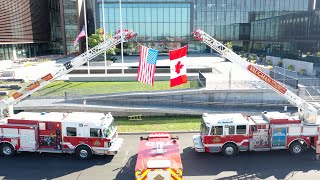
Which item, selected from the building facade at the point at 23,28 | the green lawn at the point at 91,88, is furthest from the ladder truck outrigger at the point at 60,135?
the building facade at the point at 23,28

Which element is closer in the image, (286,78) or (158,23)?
(286,78)

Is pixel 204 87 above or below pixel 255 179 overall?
above

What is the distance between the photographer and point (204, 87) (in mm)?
27297

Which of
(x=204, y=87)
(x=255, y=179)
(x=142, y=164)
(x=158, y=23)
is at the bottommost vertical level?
(x=255, y=179)

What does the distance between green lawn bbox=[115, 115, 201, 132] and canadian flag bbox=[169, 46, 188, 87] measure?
3440 millimetres

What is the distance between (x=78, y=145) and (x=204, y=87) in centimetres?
1374

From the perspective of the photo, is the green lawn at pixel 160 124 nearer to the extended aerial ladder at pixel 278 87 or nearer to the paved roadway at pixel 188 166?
the paved roadway at pixel 188 166

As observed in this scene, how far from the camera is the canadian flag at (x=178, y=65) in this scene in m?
20.7

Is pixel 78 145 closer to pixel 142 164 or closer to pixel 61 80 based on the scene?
pixel 142 164

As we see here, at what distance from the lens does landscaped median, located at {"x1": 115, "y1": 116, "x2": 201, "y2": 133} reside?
22.2 m

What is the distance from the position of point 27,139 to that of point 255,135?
12.6 meters

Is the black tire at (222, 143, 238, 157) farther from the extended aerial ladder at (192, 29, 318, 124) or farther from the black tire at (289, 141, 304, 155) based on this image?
the extended aerial ladder at (192, 29, 318, 124)

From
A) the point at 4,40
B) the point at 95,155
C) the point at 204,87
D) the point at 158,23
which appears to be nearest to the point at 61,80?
the point at 204,87

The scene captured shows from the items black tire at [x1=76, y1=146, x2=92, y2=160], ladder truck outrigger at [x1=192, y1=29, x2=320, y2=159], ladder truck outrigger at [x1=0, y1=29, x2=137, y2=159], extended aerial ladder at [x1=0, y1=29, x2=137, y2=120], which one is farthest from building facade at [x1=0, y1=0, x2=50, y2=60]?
ladder truck outrigger at [x1=192, y1=29, x2=320, y2=159]
